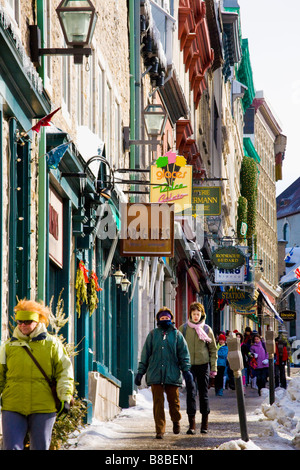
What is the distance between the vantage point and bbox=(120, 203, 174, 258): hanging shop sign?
19641 mm

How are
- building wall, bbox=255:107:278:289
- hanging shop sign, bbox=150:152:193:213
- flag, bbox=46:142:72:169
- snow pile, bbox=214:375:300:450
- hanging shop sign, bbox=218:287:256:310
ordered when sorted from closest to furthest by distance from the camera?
snow pile, bbox=214:375:300:450 → flag, bbox=46:142:72:169 → hanging shop sign, bbox=150:152:193:213 → hanging shop sign, bbox=218:287:256:310 → building wall, bbox=255:107:278:289

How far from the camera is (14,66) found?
429 inches

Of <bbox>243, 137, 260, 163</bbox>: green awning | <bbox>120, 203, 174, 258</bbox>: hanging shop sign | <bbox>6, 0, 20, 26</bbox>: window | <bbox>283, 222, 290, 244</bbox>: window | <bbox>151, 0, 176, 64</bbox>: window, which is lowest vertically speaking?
<bbox>120, 203, 174, 258</bbox>: hanging shop sign

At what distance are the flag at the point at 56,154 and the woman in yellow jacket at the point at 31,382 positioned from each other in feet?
14.3

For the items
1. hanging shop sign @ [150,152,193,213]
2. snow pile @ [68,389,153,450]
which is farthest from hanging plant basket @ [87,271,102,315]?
hanging shop sign @ [150,152,193,213]

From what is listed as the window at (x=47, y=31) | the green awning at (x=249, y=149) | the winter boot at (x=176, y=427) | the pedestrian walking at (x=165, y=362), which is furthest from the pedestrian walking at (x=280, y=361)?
the green awning at (x=249, y=149)

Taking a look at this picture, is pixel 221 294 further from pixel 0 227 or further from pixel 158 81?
pixel 0 227

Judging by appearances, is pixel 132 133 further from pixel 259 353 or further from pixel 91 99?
pixel 259 353

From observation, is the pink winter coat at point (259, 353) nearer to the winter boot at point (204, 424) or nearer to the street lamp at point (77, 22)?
the winter boot at point (204, 424)

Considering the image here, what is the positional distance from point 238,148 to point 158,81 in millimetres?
43185

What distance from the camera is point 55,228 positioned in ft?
46.4

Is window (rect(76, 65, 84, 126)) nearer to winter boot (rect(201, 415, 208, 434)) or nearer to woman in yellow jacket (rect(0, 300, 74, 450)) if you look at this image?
winter boot (rect(201, 415, 208, 434))

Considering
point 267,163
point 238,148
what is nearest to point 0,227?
point 238,148

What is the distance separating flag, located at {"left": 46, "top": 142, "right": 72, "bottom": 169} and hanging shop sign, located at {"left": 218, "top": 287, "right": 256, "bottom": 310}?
33.1 metres
